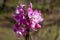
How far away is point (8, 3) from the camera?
25.6 feet

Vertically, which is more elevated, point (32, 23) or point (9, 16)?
point (32, 23)

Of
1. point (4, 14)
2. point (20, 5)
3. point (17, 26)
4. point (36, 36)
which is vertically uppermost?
point (20, 5)

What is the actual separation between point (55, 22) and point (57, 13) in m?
0.60

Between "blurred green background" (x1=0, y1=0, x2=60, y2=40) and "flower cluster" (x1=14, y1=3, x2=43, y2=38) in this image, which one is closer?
"flower cluster" (x1=14, y1=3, x2=43, y2=38)

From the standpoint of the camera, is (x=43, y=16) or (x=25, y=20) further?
(x=43, y=16)

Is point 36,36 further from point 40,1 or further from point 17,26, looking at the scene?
point 40,1

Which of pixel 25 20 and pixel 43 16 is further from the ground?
pixel 25 20

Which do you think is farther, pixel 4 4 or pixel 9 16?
pixel 4 4

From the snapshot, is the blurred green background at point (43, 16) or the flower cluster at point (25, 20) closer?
the flower cluster at point (25, 20)

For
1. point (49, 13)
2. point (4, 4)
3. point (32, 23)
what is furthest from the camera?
point (4, 4)

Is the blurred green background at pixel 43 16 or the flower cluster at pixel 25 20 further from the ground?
the flower cluster at pixel 25 20

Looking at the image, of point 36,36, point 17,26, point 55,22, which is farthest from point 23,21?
point 55,22

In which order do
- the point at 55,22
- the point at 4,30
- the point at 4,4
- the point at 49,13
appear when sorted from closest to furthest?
1. the point at 4,30
2. the point at 55,22
3. the point at 49,13
4. the point at 4,4

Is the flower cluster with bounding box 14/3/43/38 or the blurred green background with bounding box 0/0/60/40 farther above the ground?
the flower cluster with bounding box 14/3/43/38
